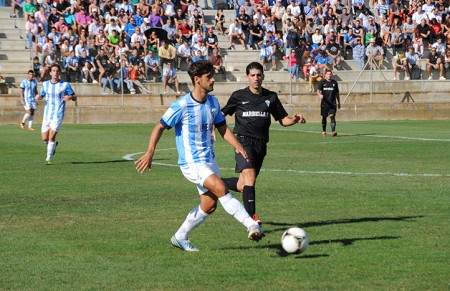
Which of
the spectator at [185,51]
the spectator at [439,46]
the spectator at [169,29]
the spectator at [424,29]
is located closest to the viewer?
the spectator at [185,51]

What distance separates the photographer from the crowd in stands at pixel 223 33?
136 feet

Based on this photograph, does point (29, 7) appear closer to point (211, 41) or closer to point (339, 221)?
point (211, 41)

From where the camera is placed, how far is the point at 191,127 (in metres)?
9.98

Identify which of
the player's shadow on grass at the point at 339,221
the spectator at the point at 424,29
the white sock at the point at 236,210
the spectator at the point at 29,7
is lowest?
the player's shadow on grass at the point at 339,221

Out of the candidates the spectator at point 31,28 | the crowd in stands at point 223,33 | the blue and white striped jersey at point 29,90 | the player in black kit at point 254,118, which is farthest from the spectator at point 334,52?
the player in black kit at point 254,118

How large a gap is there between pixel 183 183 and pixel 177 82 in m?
25.3

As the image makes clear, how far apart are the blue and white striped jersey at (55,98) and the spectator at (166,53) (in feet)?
65.8

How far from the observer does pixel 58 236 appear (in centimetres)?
1088

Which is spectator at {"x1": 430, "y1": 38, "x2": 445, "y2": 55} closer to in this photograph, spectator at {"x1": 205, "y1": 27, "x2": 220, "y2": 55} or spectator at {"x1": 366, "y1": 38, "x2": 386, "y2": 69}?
spectator at {"x1": 366, "y1": 38, "x2": 386, "y2": 69}

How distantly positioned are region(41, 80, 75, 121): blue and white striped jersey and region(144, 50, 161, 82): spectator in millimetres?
20082

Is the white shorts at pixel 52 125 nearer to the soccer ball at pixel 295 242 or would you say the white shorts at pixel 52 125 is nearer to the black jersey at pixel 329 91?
the black jersey at pixel 329 91

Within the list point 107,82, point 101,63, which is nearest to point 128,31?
point 101,63

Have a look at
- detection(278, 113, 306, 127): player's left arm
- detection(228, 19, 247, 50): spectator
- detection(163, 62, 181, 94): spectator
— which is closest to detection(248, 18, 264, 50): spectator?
detection(228, 19, 247, 50): spectator

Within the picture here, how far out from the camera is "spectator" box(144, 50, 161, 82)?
4225 centimetres
